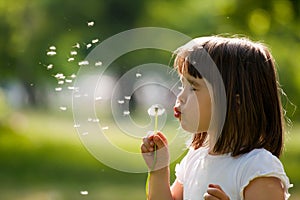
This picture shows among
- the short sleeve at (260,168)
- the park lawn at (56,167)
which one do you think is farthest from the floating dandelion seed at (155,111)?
the park lawn at (56,167)

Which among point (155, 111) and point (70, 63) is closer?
point (155, 111)

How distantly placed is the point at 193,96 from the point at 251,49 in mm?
181

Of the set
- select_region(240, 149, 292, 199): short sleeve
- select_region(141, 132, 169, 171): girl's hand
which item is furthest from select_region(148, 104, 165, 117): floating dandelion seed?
select_region(240, 149, 292, 199): short sleeve

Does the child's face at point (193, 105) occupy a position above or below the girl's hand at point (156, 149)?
above

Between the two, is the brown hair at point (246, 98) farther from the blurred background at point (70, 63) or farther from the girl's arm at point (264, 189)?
the blurred background at point (70, 63)

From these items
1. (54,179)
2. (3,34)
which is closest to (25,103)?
(3,34)

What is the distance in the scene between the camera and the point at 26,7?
1480 centimetres

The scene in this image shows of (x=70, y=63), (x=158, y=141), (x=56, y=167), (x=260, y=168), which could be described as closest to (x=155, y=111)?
(x=158, y=141)

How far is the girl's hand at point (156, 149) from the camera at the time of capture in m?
2.32

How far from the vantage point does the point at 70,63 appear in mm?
11461

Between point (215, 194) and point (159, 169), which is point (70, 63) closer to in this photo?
point (159, 169)

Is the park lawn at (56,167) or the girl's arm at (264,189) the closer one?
the girl's arm at (264,189)

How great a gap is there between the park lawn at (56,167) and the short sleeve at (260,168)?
442cm

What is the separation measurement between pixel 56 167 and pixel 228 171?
305 inches
